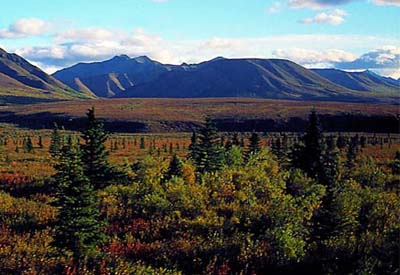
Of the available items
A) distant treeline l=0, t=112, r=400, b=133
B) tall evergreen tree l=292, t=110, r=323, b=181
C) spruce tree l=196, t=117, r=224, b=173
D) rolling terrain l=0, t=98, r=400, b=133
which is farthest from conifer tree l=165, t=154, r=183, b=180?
distant treeline l=0, t=112, r=400, b=133

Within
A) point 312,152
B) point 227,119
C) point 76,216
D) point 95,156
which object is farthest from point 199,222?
point 227,119

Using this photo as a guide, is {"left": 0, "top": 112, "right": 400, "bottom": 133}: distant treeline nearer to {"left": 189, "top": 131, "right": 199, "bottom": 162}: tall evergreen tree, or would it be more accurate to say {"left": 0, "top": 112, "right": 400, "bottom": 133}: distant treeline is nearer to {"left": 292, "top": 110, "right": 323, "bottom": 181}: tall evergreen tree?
{"left": 189, "top": 131, "right": 199, "bottom": 162}: tall evergreen tree

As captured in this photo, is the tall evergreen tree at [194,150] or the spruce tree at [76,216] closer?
the spruce tree at [76,216]

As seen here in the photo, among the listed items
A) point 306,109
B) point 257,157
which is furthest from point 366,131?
point 257,157

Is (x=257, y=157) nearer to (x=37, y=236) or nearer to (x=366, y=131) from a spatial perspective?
(x=37, y=236)

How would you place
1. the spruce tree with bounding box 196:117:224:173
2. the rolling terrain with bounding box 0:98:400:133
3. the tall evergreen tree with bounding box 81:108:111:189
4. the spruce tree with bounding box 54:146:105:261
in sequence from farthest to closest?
1. the rolling terrain with bounding box 0:98:400:133
2. the spruce tree with bounding box 196:117:224:173
3. the tall evergreen tree with bounding box 81:108:111:189
4. the spruce tree with bounding box 54:146:105:261

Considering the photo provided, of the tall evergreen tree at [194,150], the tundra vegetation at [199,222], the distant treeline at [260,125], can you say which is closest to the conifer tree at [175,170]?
the tundra vegetation at [199,222]

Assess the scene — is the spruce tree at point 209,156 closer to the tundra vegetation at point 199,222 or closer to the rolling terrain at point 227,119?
the tundra vegetation at point 199,222

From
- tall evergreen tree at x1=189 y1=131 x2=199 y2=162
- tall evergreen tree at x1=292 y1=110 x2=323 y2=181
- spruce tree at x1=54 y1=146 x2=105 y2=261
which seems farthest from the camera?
tall evergreen tree at x1=189 y1=131 x2=199 y2=162

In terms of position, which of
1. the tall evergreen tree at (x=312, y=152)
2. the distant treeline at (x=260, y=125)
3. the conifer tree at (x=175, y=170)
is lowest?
the distant treeline at (x=260, y=125)

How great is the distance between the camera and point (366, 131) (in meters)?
127

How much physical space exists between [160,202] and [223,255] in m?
7.90

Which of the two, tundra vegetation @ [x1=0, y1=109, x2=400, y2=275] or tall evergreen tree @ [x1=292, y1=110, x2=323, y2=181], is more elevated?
tall evergreen tree @ [x1=292, y1=110, x2=323, y2=181]

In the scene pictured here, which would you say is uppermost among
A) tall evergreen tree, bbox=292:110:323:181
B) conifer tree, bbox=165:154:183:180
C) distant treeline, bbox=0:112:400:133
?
tall evergreen tree, bbox=292:110:323:181
